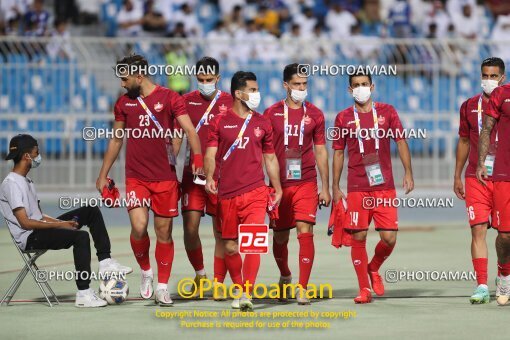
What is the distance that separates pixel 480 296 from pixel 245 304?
2339mm

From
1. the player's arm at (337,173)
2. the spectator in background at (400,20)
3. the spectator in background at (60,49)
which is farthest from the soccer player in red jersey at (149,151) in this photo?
the spectator in background at (400,20)

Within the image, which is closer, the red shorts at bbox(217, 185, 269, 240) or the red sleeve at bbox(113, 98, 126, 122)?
the red shorts at bbox(217, 185, 269, 240)

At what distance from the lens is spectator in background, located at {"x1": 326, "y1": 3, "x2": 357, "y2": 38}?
28.5 m

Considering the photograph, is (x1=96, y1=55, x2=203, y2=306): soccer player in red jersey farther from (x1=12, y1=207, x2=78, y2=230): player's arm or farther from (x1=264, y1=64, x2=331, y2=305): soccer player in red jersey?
(x1=264, y1=64, x2=331, y2=305): soccer player in red jersey

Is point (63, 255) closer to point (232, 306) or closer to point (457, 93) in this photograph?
point (232, 306)

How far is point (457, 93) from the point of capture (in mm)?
25375

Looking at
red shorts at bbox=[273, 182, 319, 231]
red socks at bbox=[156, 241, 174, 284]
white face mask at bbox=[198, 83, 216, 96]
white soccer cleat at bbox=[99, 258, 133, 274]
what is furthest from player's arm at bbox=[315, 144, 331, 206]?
white soccer cleat at bbox=[99, 258, 133, 274]

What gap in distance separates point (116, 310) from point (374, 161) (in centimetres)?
297

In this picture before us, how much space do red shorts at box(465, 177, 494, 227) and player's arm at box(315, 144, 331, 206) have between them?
1.42 m

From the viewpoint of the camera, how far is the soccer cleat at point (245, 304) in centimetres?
1174

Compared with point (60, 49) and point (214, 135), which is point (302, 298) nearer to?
point (214, 135)

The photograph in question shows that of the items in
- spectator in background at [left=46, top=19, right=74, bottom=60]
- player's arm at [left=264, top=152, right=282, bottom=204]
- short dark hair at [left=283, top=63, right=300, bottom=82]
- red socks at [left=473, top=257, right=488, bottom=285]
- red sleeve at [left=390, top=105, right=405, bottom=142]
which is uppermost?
spectator in background at [left=46, top=19, right=74, bottom=60]

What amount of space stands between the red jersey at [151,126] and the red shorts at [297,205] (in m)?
1.19

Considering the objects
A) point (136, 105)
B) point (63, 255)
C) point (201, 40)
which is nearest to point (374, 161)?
point (136, 105)
